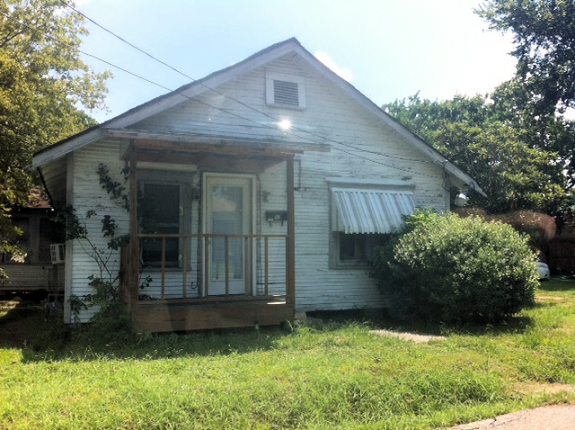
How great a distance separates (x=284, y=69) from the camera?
1045cm

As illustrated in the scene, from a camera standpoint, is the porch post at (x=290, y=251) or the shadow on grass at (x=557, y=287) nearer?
the porch post at (x=290, y=251)

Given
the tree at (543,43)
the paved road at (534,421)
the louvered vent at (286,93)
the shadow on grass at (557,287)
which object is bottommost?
the shadow on grass at (557,287)

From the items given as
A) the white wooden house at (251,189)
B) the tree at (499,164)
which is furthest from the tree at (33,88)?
the tree at (499,164)

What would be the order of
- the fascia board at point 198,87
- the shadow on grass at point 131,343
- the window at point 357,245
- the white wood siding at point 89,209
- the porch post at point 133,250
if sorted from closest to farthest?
the shadow on grass at point 131,343 < the porch post at point 133,250 < the fascia board at point 198,87 < the white wood siding at point 89,209 < the window at point 357,245

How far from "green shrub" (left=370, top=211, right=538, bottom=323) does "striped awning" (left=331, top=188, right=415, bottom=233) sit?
70cm

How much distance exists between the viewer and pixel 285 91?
10469 mm

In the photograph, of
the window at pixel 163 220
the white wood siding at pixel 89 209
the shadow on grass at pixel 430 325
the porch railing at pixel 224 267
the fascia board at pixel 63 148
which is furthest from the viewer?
the window at pixel 163 220

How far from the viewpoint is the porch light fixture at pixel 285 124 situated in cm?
1036

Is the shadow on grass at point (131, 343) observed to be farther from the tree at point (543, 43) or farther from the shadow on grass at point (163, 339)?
the tree at point (543, 43)

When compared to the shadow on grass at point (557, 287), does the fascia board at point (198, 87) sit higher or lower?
higher

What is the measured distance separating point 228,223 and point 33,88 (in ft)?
28.1

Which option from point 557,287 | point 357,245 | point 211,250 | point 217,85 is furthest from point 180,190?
point 557,287

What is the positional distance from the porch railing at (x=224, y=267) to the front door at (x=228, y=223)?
0.02 metres

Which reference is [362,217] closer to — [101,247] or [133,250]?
[133,250]
